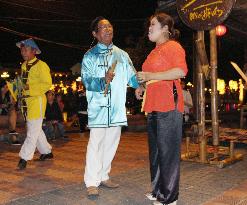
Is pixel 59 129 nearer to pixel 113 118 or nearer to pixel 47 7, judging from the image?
pixel 113 118

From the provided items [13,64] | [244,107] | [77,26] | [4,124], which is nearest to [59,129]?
[4,124]

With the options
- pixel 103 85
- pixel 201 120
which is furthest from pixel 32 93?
pixel 201 120

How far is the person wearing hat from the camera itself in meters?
5.91

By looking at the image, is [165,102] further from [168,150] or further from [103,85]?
[103,85]

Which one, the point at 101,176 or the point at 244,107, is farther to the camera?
the point at 244,107

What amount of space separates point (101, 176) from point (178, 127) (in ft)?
4.45

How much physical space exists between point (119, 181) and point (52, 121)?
225 inches

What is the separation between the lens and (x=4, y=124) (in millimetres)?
12133

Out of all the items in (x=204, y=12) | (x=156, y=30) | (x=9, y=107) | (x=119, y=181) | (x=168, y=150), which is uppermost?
(x=204, y=12)

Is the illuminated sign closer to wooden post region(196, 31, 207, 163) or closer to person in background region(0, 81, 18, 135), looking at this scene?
wooden post region(196, 31, 207, 163)

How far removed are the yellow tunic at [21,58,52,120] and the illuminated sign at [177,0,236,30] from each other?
2439mm

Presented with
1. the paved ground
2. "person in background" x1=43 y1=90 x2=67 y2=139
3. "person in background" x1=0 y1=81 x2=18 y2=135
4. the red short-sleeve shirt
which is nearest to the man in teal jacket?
the paved ground

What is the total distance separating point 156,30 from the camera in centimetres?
376

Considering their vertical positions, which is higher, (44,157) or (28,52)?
(28,52)
